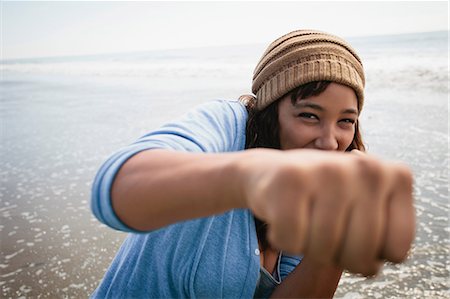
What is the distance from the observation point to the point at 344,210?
1.90 ft

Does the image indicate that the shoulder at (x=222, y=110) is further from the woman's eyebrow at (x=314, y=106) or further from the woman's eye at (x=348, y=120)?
the woman's eye at (x=348, y=120)

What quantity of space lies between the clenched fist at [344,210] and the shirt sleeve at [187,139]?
0.47 meters

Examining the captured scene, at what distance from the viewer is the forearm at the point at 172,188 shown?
0.77 meters

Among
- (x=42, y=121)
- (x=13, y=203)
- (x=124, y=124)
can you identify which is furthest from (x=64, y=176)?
(x=42, y=121)

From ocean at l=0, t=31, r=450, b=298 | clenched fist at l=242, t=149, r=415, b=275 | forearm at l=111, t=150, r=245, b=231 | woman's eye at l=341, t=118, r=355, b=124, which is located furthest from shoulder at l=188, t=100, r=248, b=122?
ocean at l=0, t=31, r=450, b=298

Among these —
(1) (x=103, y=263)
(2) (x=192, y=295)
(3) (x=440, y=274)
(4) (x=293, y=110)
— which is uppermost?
(4) (x=293, y=110)

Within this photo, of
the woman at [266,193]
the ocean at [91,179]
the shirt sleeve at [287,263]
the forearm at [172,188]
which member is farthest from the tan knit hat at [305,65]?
the ocean at [91,179]

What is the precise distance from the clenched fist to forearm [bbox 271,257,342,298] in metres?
1.26

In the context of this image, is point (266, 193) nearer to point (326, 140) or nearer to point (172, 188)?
point (172, 188)

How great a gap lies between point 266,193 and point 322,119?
1.22m

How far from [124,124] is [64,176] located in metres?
2.78

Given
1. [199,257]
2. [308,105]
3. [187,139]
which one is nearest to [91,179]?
[199,257]

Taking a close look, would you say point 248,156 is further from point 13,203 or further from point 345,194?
point 13,203

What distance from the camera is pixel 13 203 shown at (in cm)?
442
